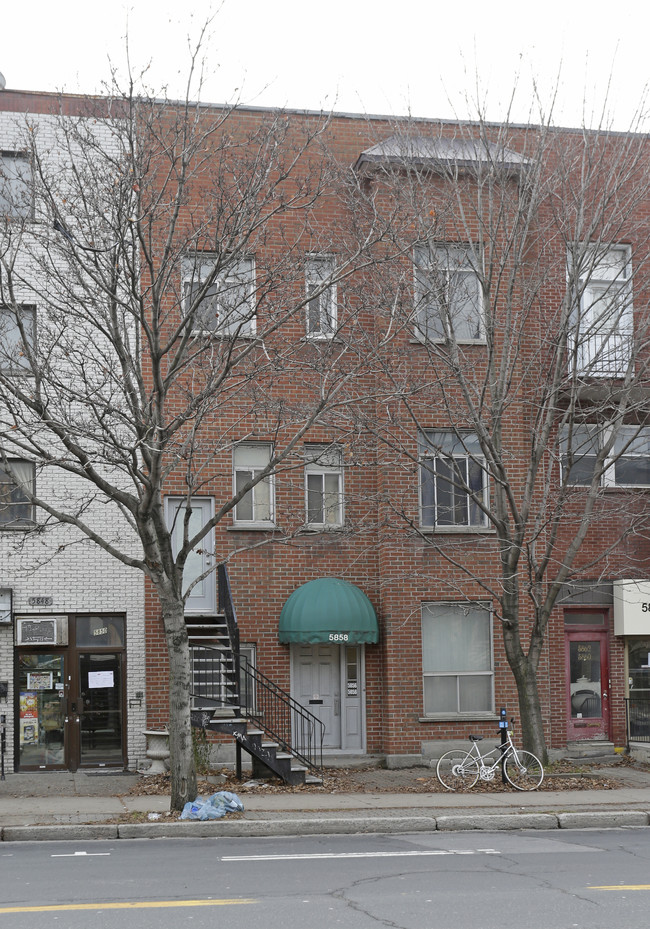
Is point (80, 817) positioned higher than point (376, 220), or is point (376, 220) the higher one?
point (376, 220)

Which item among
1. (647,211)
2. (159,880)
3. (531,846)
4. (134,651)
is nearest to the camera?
(159,880)

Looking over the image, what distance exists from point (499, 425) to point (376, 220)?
3880mm

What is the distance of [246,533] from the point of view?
1959 centimetres

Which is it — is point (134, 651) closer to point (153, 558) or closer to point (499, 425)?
point (153, 558)

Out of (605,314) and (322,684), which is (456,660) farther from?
(605,314)

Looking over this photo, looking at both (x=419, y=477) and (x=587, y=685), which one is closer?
(x=419, y=477)

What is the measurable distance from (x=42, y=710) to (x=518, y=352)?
9907 millimetres

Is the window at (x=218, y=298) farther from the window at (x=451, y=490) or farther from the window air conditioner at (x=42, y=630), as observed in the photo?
the window air conditioner at (x=42, y=630)

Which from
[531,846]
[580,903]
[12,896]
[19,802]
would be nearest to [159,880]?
[12,896]

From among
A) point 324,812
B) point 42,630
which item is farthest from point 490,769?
point 42,630

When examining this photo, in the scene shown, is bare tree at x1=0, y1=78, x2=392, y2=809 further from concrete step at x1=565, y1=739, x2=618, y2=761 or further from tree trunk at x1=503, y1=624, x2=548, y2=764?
concrete step at x1=565, y1=739, x2=618, y2=761

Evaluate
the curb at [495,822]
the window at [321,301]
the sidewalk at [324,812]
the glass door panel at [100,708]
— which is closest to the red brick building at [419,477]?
the window at [321,301]

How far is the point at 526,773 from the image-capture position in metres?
16.3

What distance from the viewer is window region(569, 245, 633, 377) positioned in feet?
56.9
